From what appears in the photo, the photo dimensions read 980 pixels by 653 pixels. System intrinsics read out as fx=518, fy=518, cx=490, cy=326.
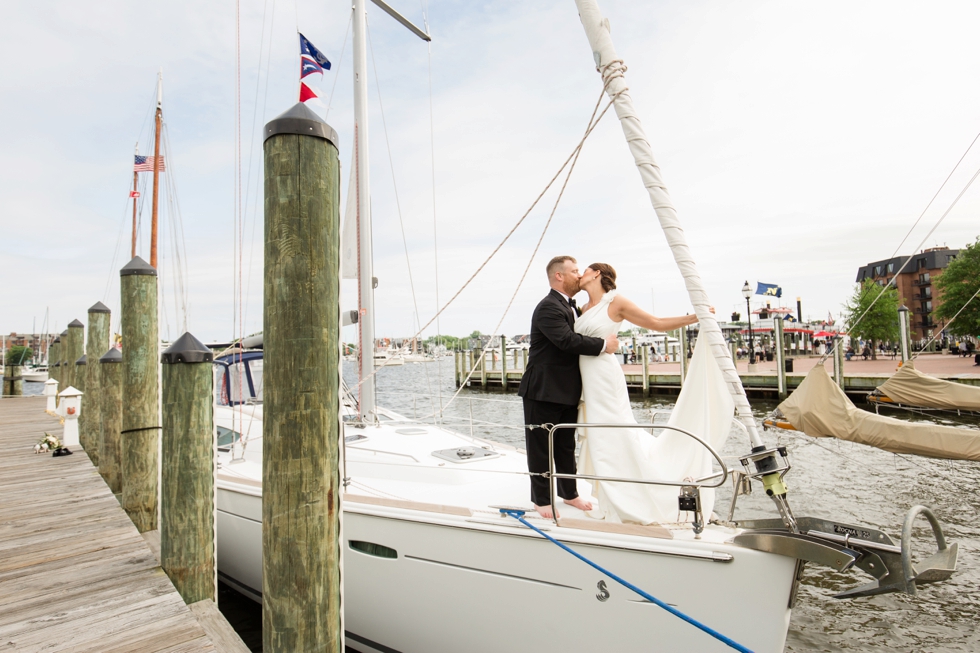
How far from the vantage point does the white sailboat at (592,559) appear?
2.56 meters

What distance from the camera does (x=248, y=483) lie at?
4.59 m

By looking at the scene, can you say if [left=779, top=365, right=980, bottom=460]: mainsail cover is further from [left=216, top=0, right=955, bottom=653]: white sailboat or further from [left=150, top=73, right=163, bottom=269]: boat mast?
[left=150, top=73, right=163, bottom=269]: boat mast

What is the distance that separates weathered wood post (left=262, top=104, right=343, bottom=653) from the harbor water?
1.64 meters

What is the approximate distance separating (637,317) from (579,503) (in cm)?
132

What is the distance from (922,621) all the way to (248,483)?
6.34 meters

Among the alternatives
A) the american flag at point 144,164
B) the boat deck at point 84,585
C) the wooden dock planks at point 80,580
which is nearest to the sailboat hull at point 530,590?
the boat deck at point 84,585

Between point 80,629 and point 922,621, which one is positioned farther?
point 922,621

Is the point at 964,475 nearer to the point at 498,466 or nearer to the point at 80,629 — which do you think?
the point at 498,466

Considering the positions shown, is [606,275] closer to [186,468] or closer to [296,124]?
[296,124]

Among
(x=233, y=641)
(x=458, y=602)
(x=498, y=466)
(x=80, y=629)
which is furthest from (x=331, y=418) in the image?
(x=498, y=466)

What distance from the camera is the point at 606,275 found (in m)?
3.60

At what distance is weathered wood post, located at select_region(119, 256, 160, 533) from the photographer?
15.5 ft

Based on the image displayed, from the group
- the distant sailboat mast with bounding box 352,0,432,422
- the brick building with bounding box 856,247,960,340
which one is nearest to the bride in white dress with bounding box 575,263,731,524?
the distant sailboat mast with bounding box 352,0,432,422

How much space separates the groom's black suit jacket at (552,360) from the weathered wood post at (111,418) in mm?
5234
